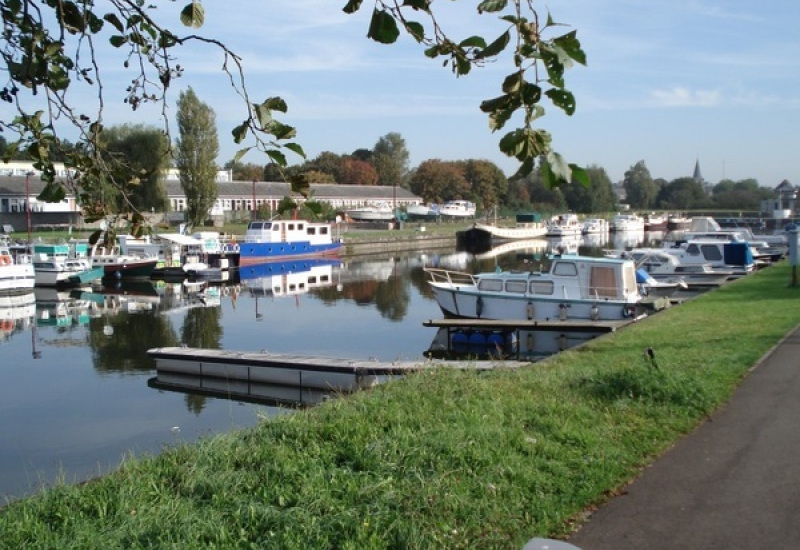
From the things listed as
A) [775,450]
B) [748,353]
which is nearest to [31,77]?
[775,450]

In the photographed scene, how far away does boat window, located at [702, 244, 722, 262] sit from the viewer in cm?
3953

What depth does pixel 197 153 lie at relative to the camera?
72250mm

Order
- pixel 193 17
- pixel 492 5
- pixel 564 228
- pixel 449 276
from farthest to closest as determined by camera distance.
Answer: pixel 564 228 < pixel 449 276 < pixel 193 17 < pixel 492 5

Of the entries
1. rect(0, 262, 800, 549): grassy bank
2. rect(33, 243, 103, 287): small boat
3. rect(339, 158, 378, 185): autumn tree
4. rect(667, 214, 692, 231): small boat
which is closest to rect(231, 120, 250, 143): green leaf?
rect(0, 262, 800, 549): grassy bank

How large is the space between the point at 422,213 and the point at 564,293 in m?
85.7

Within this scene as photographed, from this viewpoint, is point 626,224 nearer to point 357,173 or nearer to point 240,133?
point 357,173

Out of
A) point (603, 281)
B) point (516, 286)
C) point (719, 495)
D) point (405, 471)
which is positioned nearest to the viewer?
point (405, 471)

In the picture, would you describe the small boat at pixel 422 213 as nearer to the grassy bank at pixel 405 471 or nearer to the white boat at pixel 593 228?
the white boat at pixel 593 228

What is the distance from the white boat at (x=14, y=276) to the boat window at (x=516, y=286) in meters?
26.3

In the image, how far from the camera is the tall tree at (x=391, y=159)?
141 m

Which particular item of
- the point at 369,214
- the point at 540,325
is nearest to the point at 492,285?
the point at 540,325

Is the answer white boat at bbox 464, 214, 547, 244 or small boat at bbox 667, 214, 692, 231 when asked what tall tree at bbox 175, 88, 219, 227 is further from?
small boat at bbox 667, 214, 692, 231

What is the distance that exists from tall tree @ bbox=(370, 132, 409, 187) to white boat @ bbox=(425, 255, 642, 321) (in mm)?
112478

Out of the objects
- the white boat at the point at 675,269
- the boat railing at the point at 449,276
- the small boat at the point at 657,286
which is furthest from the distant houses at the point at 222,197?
the small boat at the point at 657,286
